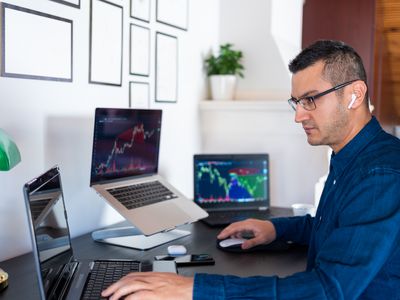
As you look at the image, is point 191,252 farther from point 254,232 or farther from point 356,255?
point 356,255

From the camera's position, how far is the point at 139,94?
230 cm

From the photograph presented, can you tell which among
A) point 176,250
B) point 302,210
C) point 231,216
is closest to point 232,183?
point 231,216

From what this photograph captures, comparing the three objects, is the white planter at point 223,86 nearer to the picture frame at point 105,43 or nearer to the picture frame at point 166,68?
the picture frame at point 166,68

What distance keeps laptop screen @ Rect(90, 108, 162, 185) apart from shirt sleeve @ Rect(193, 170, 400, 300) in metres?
0.76

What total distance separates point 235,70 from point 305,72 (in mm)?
1563

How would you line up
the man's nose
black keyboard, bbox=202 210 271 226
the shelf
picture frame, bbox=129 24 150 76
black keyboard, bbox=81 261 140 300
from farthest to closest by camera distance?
the shelf < picture frame, bbox=129 24 150 76 < black keyboard, bbox=202 210 271 226 < the man's nose < black keyboard, bbox=81 261 140 300

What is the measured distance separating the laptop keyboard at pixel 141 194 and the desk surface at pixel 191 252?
16 centimetres

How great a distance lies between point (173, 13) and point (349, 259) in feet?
5.86

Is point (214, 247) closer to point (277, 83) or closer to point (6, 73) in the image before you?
point (6, 73)

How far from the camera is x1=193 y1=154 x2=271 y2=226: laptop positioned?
93.4 inches

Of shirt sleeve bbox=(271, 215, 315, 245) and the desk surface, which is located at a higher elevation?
shirt sleeve bbox=(271, 215, 315, 245)

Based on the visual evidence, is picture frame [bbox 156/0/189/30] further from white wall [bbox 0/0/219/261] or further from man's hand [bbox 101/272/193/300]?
man's hand [bbox 101/272/193/300]

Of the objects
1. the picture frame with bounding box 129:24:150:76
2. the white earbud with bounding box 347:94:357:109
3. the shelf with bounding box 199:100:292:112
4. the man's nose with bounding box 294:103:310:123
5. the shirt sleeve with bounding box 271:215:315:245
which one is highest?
the picture frame with bounding box 129:24:150:76

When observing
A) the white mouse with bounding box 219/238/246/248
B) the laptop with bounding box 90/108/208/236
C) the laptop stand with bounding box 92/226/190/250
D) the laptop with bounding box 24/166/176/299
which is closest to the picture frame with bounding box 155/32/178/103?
the laptop with bounding box 90/108/208/236
